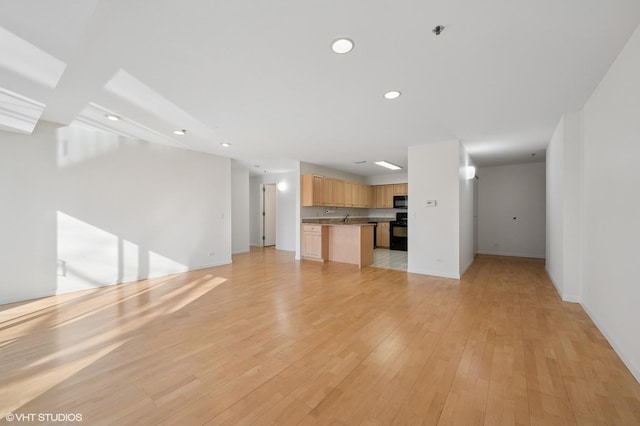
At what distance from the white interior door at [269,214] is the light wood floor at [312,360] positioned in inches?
216

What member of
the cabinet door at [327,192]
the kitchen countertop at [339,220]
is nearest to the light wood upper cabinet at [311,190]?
the cabinet door at [327,192]

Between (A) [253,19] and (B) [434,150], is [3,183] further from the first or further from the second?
(B) [434,150]

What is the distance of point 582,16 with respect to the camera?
170 centimetres

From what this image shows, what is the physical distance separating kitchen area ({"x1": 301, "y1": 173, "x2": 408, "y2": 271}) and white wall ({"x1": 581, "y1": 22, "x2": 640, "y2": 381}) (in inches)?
128

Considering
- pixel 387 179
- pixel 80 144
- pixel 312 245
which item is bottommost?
pixel 312 245

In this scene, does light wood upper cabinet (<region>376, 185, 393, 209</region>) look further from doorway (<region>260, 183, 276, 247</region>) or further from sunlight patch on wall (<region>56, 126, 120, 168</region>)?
sunlight patch on wall (<region>56, 126, 120, 168</region>)

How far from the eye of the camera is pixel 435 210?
4.91m

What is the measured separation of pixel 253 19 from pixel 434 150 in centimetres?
424

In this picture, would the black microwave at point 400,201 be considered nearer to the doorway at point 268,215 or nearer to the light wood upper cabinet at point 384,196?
the light wood upper cabinet at point 384,196

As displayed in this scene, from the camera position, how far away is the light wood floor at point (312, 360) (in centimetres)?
158

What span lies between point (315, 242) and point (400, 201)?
13.0 feet

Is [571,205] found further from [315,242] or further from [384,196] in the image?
[384,196]

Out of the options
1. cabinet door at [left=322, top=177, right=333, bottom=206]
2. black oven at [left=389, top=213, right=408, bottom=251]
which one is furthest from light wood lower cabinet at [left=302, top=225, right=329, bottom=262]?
black oven at [left=389, top=213, right=408, bottom=251]

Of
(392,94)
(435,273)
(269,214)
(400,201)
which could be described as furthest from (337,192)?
(392,94)
